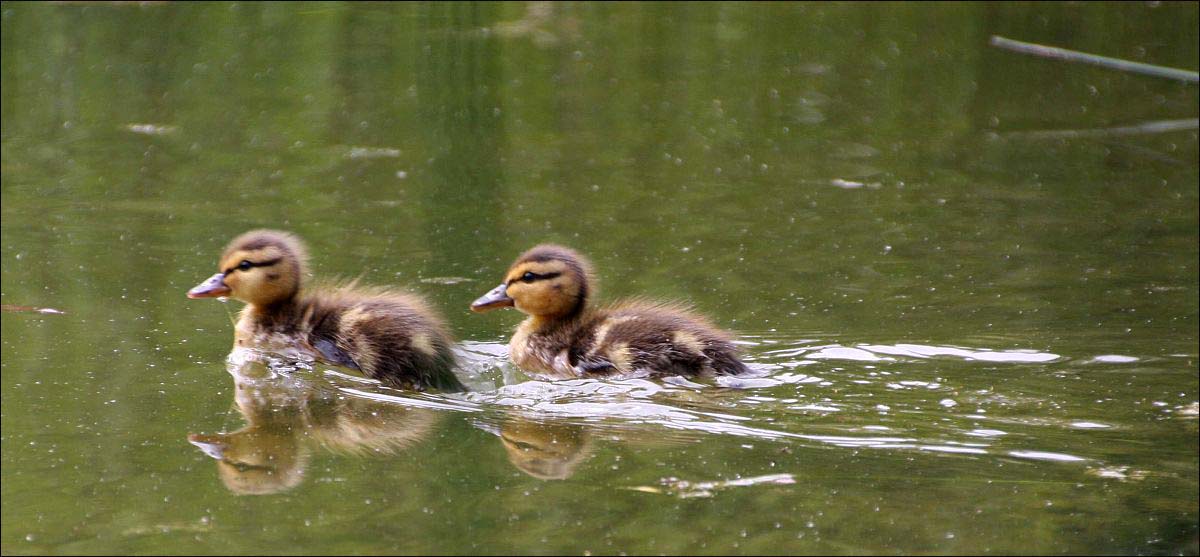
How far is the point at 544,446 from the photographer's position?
397 cm

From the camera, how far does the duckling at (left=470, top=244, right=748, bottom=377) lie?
15.0 feet

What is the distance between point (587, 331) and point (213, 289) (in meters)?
1.22

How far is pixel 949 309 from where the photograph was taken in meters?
5.11

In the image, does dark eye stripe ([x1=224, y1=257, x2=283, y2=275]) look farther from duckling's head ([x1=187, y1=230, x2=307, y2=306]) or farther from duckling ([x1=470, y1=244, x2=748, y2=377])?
duckling ([x1=470, y1=244, x2=748, y2=377])

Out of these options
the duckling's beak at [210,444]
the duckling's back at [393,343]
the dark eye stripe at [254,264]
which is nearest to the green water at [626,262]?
the duckling's beak at [210,444]

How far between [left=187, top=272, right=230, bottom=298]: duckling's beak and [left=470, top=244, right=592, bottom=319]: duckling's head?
31.9 inches

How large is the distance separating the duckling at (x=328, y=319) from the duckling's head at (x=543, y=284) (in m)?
0.24

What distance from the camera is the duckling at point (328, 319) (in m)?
4.68

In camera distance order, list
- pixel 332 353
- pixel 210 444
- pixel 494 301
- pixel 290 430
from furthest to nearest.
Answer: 1. pixel 494 301
2. pixel 332 353
3. pixel 290 430
4. pixel 210 444

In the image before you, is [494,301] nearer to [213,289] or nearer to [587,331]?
[587,331]

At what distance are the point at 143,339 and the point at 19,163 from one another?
2.62 metres

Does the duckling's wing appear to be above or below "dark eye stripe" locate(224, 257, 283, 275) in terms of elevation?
below

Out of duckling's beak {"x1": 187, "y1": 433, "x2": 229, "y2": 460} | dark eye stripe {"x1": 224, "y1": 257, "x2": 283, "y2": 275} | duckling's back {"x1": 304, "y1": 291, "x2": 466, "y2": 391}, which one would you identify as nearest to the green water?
duckling's beak {"x1": 187, "y1": 433, "x2": 229, "y2": 460}

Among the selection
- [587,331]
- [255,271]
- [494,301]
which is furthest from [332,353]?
[587,331]
